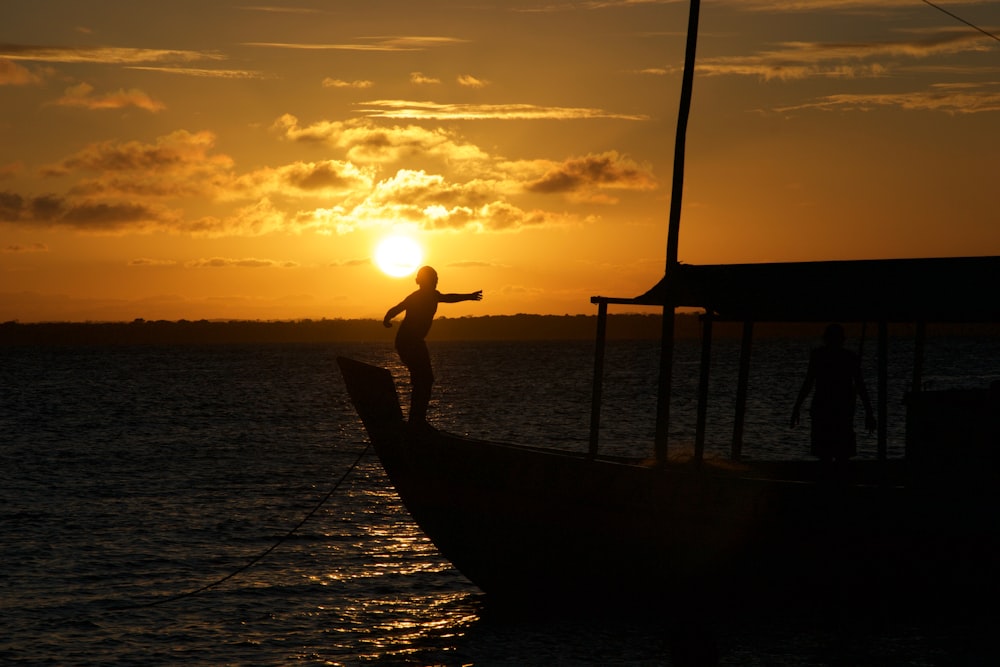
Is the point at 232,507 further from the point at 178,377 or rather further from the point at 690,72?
the point at 178,377

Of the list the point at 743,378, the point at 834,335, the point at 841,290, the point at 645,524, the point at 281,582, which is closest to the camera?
the point at 834,335

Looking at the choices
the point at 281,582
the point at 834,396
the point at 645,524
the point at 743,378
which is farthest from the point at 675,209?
the point at 281,582

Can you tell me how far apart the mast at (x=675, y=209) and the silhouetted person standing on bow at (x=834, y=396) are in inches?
83.0

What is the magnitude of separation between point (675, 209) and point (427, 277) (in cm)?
362

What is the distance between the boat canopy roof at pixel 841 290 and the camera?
13023 mm

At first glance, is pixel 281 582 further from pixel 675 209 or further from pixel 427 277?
pixel 675 209

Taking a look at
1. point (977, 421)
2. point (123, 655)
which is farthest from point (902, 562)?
point (123, 655)

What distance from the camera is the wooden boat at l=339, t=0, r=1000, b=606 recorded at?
1281cm

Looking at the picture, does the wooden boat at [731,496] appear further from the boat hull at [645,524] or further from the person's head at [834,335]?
the person's head at [834,335]

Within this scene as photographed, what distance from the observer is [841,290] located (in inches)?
537

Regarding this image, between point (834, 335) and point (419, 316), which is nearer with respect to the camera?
point (834, 335)

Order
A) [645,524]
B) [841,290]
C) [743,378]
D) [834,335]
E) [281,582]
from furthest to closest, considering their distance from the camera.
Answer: [281,582] < [743,378] < [841,290] < [645,524] < [834,335]

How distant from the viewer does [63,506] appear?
88.5 ft

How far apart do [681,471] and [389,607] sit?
514 centimetres
